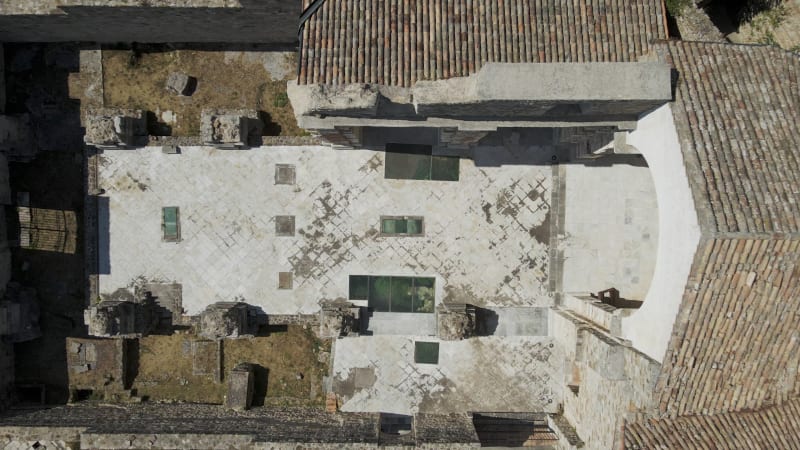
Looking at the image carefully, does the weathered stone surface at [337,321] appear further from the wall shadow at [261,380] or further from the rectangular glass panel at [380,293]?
the wall shadow at [261,380]

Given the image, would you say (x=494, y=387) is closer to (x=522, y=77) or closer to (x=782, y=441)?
(x=782, y=441)

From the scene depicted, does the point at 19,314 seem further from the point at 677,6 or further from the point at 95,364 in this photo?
the point at 677,6

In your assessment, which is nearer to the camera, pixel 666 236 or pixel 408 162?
pixel 666 236

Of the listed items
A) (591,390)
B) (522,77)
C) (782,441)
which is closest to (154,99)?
(522,77)

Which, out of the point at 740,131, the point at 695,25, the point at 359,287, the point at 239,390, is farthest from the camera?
the point at 359,287

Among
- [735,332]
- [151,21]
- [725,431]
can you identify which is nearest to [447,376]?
[725,431]

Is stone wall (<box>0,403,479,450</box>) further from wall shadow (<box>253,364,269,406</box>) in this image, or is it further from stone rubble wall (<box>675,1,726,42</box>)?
stone rubble wall (<box>675,1,726,42</box>)

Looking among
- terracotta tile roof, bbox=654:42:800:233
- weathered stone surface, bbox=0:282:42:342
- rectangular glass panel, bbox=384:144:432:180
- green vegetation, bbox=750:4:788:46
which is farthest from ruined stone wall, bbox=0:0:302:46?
green vegetation, bbox=750:4:788:46
